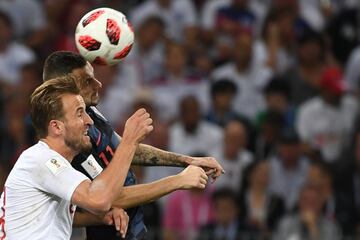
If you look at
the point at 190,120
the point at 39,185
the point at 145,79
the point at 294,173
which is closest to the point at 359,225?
the point at 294,173

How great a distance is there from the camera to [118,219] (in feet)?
25.9

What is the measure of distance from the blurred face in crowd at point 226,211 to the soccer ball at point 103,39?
4.39 meters

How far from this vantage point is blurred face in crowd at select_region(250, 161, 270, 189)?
43.3ft

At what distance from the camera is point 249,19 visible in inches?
643

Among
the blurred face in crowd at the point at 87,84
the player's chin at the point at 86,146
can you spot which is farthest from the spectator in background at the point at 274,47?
the player's chin at the point at 86,146

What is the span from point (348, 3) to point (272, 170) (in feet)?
13.1

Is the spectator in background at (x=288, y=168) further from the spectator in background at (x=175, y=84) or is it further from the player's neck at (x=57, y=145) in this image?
the player's neck at (x=57, y=145)

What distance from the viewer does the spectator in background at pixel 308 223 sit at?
1249cm

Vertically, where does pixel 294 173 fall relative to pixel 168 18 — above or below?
below

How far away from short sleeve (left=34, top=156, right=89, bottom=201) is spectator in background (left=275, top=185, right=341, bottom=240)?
5.42m

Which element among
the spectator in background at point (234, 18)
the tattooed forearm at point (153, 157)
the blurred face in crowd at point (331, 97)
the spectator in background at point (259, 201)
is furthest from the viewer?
the spectator in background at point (234, 18)

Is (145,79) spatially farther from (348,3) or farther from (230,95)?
(348,3)

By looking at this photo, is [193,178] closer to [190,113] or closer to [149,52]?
[190,113]

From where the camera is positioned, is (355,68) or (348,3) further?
(348,3)
